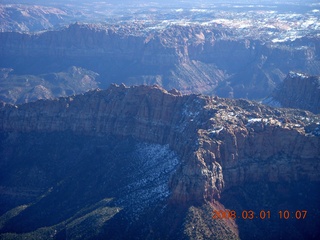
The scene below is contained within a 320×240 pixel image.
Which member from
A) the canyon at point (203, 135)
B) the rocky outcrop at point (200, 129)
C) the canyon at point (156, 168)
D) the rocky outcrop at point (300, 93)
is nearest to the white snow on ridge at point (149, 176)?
the canyon at point (156, 168)

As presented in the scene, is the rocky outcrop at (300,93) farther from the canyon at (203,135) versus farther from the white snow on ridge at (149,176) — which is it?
the white snow on ridge at (149,176)

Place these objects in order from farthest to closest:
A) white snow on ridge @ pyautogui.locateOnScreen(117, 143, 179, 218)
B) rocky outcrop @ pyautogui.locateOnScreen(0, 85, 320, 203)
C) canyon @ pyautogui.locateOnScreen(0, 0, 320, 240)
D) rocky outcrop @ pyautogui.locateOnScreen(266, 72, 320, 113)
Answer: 1. rocky outcrop @ pyautogui.locateOnScreen(266, 72, 320, 113)
2. white snow on ridge @ pyautogui.locateOnScreen(117, 143, 179, 218)
3. rocky outcrop @ pyautogui.locateOnScreen(0, 85, 320, 203)
4. canyon @ pyautogui.locateOnScreen(0, 0, 320, 240)

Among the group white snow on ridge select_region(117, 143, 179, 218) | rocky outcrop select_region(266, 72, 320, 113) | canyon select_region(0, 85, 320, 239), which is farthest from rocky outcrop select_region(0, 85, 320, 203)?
rocky outcrop select_region(266, 72, 320, 113)

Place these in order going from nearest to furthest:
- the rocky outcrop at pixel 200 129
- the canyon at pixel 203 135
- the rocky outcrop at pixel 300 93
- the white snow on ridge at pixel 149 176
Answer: the canyon at pixel 203 135 < the rocky outcrop at pixel 200 129 < the white snow on ridge at pixel 149 176 < the rocky outcrop at pixel 300 93

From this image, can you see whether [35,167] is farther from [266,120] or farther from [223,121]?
[266,120]

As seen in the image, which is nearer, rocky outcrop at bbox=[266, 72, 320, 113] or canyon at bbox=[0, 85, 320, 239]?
canyon at bbox=[0, 85, 320, 239]

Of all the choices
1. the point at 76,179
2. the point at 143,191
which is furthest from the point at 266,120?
the point at 76,179

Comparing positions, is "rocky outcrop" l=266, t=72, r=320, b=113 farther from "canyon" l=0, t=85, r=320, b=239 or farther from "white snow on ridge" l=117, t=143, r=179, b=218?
"white snow on ridge" l=117, t=143, r=179, b=218
